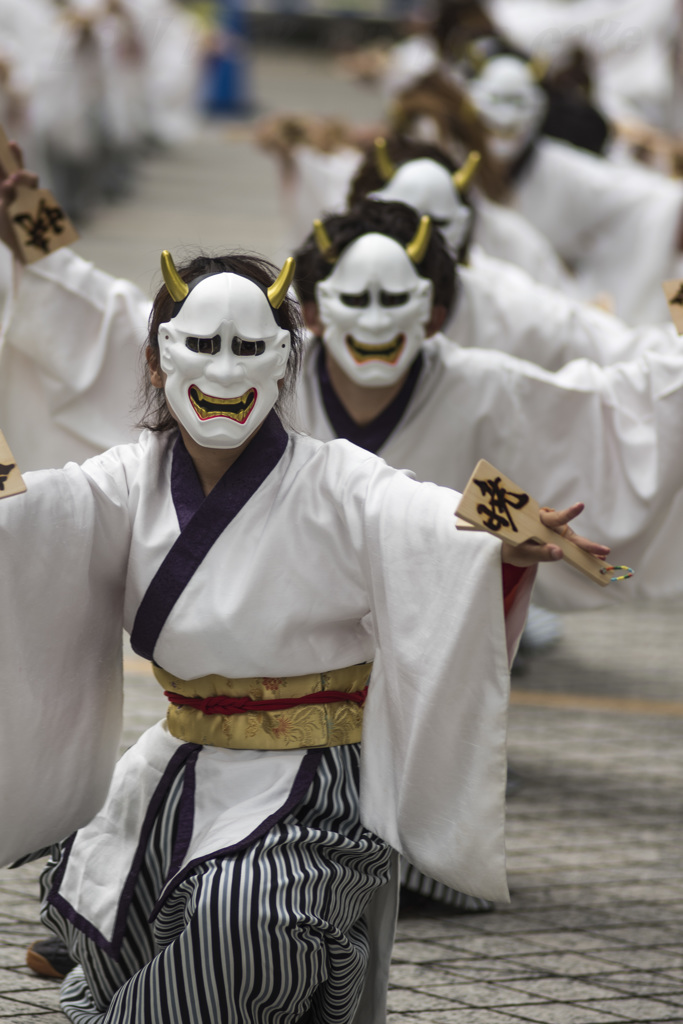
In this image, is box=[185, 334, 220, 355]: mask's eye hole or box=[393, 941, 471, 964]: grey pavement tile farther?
box=[393, 941, 471, 964]: grey pavement tile

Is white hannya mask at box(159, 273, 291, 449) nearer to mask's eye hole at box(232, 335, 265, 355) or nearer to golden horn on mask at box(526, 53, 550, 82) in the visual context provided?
mask's eye hole at box(232, 335, 265, 355)

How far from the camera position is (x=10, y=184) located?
251 centimetres

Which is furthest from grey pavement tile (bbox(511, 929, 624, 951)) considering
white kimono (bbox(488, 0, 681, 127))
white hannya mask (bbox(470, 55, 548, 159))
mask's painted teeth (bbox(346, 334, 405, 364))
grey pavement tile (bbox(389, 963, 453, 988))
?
white kimono (bbox(488, 0, 681, 127))

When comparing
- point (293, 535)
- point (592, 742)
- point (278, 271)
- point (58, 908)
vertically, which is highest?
point (278, 271)

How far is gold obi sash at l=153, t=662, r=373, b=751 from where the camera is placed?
1951mm

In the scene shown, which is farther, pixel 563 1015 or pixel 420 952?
pixel 420 952

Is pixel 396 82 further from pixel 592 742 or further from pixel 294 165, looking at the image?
pixel 592 742

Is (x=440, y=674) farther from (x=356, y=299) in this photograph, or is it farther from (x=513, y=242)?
(x=513, y=242)

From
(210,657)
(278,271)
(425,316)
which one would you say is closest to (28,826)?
(210,657)

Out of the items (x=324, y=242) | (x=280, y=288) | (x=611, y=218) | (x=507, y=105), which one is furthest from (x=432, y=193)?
(x=611, y=218)

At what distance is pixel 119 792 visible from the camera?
2.06 meters

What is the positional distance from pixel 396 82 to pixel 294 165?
14.8ft

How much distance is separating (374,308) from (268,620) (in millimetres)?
776

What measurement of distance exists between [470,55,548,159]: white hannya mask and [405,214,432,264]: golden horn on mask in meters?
2.44
